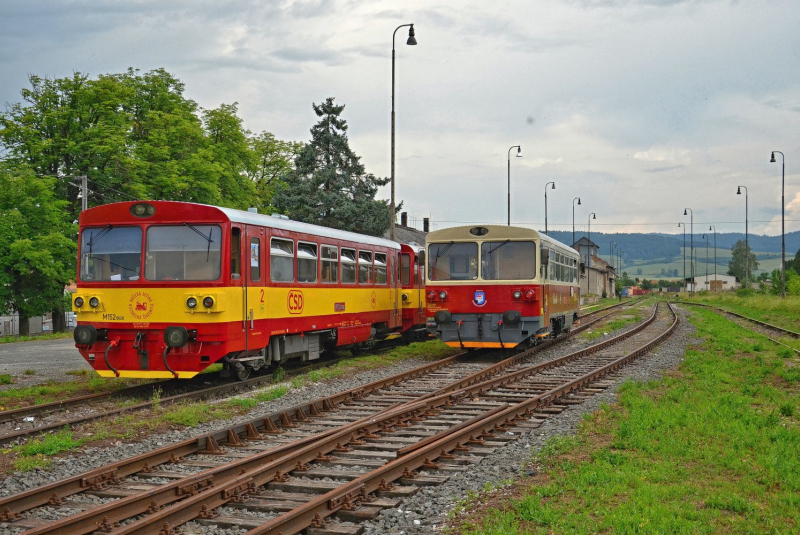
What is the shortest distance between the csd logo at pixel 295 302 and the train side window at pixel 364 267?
3338 millimetres

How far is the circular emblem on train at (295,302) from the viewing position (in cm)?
1473

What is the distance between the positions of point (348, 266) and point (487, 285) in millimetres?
3289

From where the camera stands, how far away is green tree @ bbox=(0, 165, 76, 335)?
105ft

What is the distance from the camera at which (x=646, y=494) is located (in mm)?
6445

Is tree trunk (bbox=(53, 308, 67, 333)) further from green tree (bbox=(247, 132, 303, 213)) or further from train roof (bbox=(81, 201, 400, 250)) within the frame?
train roof (bbox=(81, 201, 400, 250))

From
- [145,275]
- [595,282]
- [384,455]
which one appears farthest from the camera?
[595,282]

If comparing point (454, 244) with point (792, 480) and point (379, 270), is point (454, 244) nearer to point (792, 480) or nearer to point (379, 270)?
point (379, 270)

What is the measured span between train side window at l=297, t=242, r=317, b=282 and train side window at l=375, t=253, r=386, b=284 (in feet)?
12.7

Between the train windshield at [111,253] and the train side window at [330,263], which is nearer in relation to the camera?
the train windshield at [111,253]

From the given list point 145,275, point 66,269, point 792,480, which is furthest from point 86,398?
point 66,269

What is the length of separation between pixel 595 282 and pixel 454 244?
303 feet

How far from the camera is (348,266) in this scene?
1770cm

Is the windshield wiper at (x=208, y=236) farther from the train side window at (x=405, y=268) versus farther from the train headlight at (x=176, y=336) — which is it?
the train side window at (x=405, y=268)

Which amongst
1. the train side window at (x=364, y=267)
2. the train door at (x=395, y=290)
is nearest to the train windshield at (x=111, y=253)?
the train side window at (x=364, y=267)
